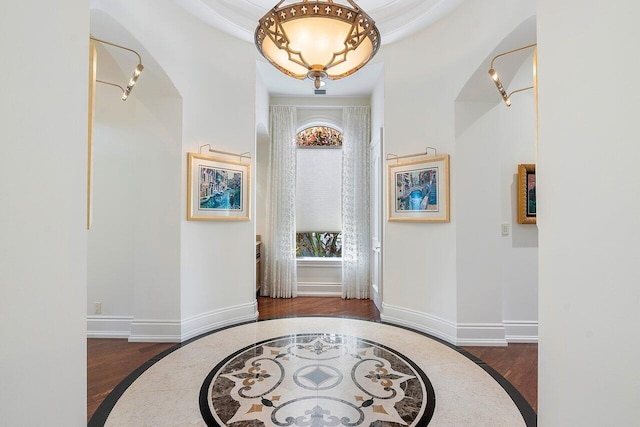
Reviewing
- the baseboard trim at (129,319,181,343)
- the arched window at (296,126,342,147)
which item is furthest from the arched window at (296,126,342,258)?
the baseboard trim at (129,319,181,343)

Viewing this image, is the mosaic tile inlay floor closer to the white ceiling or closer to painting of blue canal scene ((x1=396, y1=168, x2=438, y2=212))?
painting of blue canal scene ((x1=396, y1=168, x2=438, y2=212))

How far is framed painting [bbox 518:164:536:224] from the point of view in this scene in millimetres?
3490

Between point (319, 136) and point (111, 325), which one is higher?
point (319, 136)

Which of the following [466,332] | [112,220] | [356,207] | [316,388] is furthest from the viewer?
[356,207]

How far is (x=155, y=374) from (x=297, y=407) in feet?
4.67

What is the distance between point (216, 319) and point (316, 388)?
1898 millimetres

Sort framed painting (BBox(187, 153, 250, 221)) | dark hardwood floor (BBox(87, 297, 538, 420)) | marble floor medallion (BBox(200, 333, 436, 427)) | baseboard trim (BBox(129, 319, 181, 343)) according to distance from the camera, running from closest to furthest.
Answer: marble floor medallion (BBox(200, 333, 436, 427)) < dark hardwood floor (BBox(87, 297, 538, 420)) < baseboard trim (BBox(129, 319, 181, 343)) < framed painting (BBox(187, 153, 250, 221))

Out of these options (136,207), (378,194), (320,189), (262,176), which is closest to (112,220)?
(136,207)

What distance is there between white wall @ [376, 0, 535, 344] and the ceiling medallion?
172 cm
